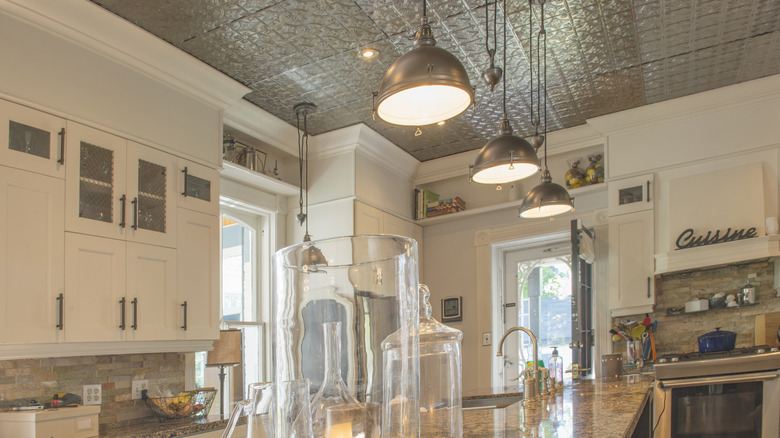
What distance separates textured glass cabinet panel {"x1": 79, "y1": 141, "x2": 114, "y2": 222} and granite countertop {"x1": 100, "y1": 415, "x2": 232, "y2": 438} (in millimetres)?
1083

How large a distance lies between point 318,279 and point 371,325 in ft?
0.24

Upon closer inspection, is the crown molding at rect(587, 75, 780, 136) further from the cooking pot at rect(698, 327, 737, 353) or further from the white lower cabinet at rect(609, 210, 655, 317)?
the cooking pot at rect(698, 327, 737, 353)

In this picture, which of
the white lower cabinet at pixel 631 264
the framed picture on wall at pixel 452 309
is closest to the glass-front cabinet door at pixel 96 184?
the framed picture on wall at pixel 452 309

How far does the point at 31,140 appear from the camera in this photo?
2961 mm

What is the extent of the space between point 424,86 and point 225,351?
2.73 meters

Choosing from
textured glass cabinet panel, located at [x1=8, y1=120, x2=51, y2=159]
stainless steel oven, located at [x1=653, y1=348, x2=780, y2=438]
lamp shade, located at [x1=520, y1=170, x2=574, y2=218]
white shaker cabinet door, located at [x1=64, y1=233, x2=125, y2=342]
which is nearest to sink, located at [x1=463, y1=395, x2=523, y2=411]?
stainless steel oven, located at [x1=653, y1=348, x2=780, y2=438]

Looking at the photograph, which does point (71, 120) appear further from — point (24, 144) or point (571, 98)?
point (571, 98)

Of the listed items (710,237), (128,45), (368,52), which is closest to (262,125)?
(368,52)

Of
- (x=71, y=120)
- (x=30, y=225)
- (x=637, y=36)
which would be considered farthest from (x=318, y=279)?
(x=637, y=36)

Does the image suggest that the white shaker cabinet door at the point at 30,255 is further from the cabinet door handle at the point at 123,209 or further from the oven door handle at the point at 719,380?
the oven door handle at the point at 719,380

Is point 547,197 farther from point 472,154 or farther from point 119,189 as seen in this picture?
point 472,154

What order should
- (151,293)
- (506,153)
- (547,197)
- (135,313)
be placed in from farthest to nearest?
(151,293) → (135,313) → (547,197) → (506,153)

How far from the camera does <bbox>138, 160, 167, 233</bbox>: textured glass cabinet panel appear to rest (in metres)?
3.48

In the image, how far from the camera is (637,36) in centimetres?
370
